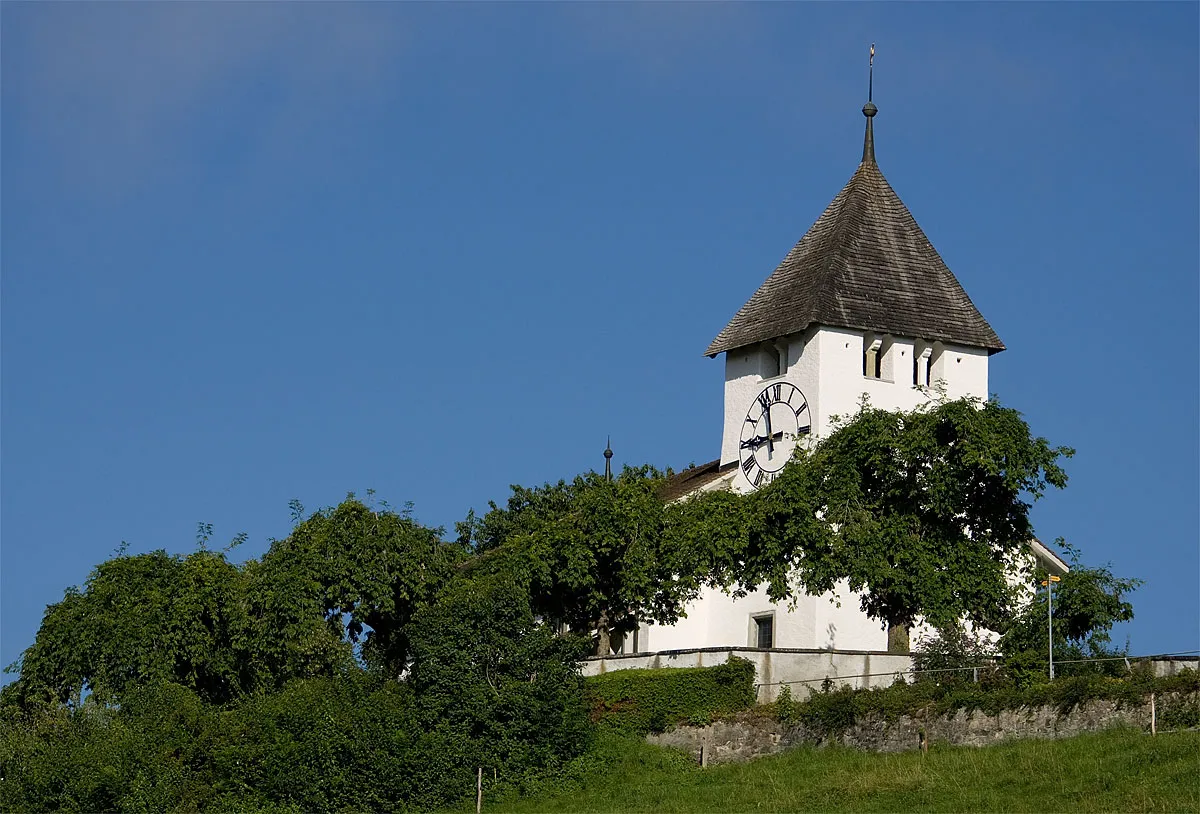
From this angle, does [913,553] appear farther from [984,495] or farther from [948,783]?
[948,783]

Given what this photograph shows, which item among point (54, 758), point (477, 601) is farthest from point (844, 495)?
point (54, 758)

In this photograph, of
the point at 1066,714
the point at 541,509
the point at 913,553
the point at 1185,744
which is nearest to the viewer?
the point at 1185,744

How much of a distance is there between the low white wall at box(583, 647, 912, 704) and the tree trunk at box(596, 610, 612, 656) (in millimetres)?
3296

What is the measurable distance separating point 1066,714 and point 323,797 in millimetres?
14435

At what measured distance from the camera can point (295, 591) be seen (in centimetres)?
4972

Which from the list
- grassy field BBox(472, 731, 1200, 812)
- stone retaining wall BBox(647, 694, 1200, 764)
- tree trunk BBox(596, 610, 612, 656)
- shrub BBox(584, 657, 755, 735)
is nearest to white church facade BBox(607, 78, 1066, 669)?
tree trunk BBox(596, 610, 612, 656)

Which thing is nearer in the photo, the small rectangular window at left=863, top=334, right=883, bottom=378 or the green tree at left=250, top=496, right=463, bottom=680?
the green tree at left=250, top=496, right=463, bottom=680

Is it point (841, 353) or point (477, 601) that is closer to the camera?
point (477, 601)

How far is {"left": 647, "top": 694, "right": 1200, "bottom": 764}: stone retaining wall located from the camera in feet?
135

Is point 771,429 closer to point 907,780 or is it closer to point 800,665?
point 800,665

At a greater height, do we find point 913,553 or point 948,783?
point 913,553

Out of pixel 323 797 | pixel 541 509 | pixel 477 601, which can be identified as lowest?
pixel 323 797

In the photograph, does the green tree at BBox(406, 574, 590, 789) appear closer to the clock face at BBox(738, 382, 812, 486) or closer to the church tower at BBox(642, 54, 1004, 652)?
the church tower at BBox(642, 54, 1004, 652)

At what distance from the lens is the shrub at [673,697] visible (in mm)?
46594
